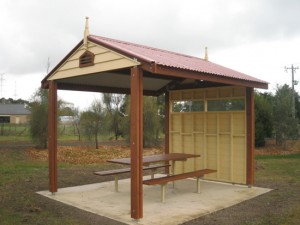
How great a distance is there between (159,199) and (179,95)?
4178 millimetres

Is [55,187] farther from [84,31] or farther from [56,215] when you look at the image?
[84,31]

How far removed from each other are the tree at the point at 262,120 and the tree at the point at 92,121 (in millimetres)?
9418

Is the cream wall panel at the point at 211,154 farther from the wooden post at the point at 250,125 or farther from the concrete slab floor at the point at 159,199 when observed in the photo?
the wooden post at the point at 250,125

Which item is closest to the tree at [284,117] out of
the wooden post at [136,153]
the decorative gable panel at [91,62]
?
the decorative gable panel at [91,62]

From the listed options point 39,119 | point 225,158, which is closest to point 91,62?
point 225,158

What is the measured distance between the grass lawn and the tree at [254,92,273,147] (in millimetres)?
9416

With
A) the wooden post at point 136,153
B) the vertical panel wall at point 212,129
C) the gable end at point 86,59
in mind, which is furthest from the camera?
the vertical panel wall at point 212,129

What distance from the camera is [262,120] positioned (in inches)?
855

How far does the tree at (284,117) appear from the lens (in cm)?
2064

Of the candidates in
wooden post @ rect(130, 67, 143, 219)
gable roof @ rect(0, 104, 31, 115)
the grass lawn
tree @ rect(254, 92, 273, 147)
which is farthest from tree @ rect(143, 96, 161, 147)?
gable roof @ rect(0, 104, 31, 115)

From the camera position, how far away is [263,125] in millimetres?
21547

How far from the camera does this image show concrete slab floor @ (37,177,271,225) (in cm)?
647

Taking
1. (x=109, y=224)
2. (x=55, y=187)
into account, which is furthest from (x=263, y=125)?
(x=109, y=224)

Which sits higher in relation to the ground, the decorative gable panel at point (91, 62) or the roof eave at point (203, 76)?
the decorative gable panel at point (91, 62)
